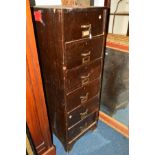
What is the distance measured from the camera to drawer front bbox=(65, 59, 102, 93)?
1.12 metres

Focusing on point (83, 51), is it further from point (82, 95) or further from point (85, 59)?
point (82, 95)

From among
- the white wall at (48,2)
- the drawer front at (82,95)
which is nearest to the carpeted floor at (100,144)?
the drawer front at (82,95)

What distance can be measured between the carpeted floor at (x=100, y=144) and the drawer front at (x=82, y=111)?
1.07 feet

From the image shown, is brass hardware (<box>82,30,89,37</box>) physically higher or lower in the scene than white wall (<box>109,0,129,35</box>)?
lower

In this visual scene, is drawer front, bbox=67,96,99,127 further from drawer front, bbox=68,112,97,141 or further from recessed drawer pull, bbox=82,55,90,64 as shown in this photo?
recessed drawer pull, bbox=82,55,90,64

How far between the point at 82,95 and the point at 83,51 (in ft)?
1.26

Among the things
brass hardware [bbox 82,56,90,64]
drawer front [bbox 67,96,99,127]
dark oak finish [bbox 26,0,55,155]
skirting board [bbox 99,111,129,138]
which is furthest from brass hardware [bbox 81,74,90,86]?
skirting board [bbox 99,111,129,138]

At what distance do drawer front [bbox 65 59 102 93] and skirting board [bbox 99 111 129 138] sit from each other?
62cm

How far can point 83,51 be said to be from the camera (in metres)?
1.11

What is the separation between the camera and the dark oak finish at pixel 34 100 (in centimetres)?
89

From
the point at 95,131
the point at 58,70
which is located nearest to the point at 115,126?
the point at 95,131

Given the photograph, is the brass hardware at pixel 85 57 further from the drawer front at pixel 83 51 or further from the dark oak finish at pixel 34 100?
the dark oak finish at pixel 34 100
